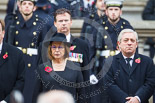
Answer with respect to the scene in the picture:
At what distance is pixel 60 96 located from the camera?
13.2 ft

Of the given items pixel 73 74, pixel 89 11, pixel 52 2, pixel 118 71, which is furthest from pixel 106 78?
pixel 52 2

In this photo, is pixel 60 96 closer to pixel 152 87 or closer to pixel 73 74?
pixel 73 74

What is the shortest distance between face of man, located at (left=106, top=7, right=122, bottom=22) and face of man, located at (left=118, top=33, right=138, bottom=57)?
172 centimetres

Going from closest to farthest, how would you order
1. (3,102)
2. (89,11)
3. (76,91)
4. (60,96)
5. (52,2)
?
(60,96) < (3,102) < (76,91) < (89,11) < (52,2)

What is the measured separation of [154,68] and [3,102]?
2.22 m

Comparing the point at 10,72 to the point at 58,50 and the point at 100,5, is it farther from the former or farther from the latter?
the point at 100,5

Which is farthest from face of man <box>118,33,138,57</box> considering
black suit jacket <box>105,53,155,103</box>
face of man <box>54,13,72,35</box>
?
face of man <box>54,13,72,35</box>

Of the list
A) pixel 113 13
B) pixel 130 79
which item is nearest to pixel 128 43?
pixel 130 79

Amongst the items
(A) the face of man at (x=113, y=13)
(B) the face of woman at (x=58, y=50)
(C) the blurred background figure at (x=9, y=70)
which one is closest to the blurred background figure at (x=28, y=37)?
(A) the face of man at (x=113, y=13)

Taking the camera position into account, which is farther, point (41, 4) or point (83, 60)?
point (41, 4)

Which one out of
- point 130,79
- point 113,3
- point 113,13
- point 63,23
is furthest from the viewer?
point 113,3

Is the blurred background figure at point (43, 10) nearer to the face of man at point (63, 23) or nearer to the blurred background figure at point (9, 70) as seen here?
the face of man at point (63, 23)

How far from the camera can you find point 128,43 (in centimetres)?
796

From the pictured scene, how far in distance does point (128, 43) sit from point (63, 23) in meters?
1.29
